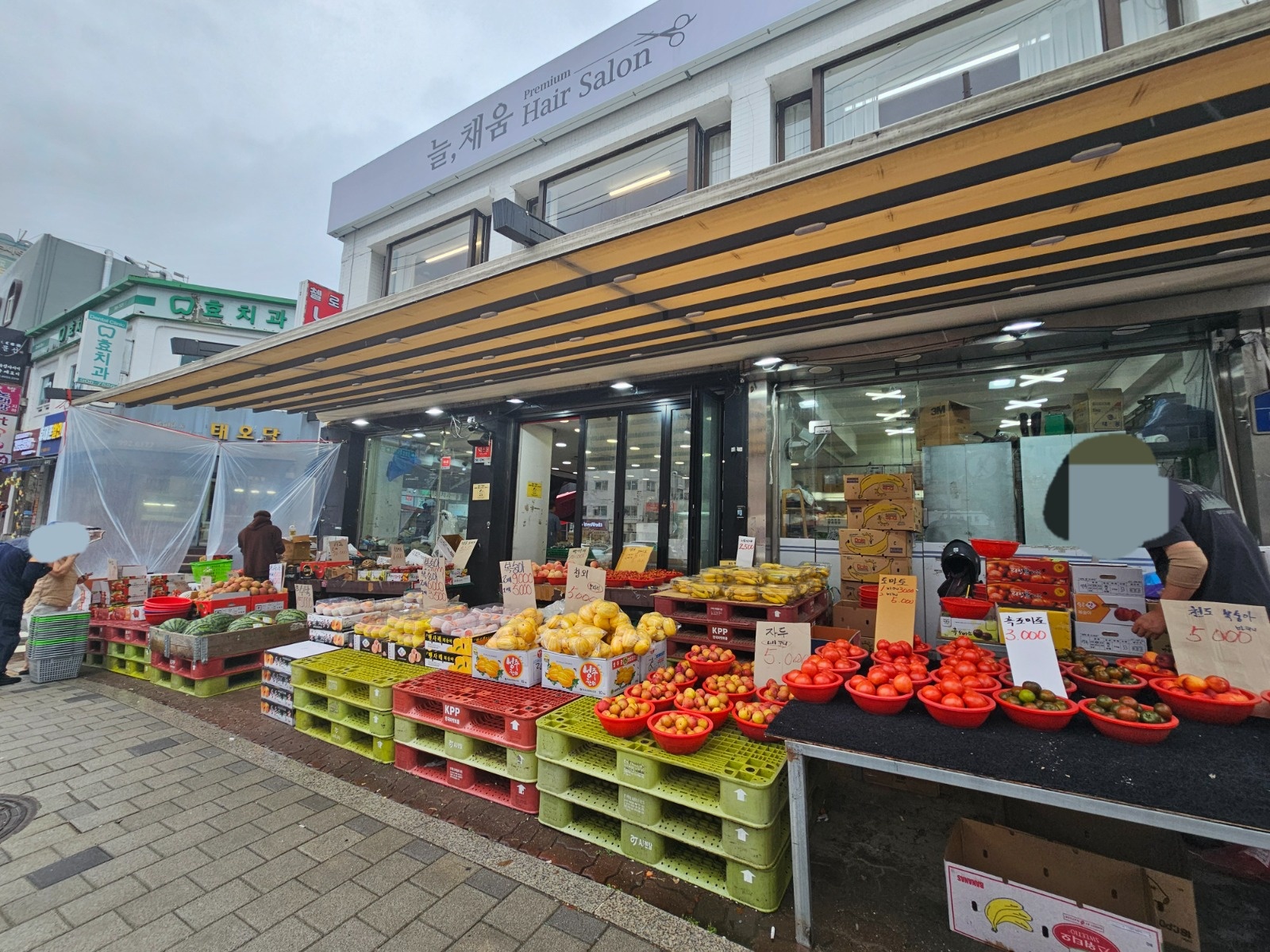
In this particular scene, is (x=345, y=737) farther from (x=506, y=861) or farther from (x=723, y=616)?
(x=723, y=616)

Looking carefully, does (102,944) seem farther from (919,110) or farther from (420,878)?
(919,110)

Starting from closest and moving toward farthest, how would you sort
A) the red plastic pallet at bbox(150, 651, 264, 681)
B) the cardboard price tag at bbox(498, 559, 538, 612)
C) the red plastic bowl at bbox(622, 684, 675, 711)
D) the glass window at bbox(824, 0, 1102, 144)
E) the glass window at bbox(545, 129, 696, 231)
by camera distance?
the red plastic bowl at bbox(622, 684, 675, 711), the cardboard price tag at bbox(498, 559, 538, 612), the glass window at bbox(824, 0, 1102, 144), the red plastic pallet at bbox(150, 651, 264, 681), the glass window at bbox(545, 129, 696, 231)

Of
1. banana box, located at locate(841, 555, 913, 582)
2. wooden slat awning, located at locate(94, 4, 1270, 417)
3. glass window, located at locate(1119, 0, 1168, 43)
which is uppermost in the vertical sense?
glass window, located at locate(1119, 0, 1168, 43)

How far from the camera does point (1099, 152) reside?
2.80 metres

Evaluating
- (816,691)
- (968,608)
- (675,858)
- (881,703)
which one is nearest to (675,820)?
(675,858)

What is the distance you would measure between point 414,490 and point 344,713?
8.03 metres

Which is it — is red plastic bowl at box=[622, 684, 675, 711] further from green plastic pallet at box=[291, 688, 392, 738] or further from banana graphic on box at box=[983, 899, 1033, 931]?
green plastic pallet at box=[291, 688, 392, 738]

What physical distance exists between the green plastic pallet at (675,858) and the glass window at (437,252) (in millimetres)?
8633

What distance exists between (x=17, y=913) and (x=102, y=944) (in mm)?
601

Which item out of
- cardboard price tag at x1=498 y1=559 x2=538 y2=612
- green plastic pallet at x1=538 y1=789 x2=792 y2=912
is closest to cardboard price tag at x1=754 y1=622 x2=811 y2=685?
green plastic pallet at x1=538 y1=789 x2=792 y2=912

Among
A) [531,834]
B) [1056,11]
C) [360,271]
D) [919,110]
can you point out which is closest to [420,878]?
→ [531,834]

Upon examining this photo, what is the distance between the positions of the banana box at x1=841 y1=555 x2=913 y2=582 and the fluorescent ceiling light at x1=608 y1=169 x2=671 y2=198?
582cm

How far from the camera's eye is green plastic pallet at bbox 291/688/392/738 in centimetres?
380

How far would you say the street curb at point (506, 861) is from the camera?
2199 mm
